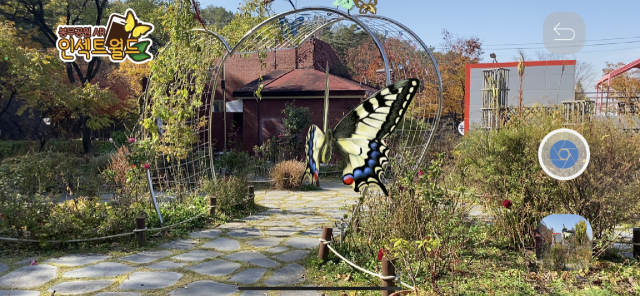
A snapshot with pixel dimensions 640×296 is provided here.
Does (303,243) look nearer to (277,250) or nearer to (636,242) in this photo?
(277,250)

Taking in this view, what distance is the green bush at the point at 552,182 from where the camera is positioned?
4.34 m

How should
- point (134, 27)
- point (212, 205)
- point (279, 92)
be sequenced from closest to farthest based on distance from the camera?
point (212, 205) < point (134, 27) < point (279, 92)

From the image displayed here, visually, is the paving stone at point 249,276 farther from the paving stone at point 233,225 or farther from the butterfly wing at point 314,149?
the paving stone at point 233,225

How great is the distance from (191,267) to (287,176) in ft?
18.5

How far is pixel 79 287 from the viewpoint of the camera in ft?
12.6

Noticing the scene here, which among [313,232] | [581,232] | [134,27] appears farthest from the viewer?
[134,27]

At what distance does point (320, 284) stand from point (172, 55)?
4.08m

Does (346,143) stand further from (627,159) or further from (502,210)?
(627,159)

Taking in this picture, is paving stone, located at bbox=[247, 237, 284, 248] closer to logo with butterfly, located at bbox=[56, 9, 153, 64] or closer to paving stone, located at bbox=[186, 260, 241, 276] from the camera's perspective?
paving stone, located at bbox=[186, 260, 241, 276]

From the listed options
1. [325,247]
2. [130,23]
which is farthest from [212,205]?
[130,23]

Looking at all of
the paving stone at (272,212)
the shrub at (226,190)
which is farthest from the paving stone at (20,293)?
the paving stone at (272,212)

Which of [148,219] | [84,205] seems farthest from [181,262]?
[84,205]

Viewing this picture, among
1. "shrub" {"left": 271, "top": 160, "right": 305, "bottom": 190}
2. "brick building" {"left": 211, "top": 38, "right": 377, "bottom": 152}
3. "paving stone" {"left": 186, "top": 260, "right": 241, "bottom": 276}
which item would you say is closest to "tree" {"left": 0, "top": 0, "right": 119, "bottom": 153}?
"brick building" {"left": 211, "top": 38, "right": 377, "bottom": 152}

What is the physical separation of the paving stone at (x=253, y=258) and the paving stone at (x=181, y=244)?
0.71 m
